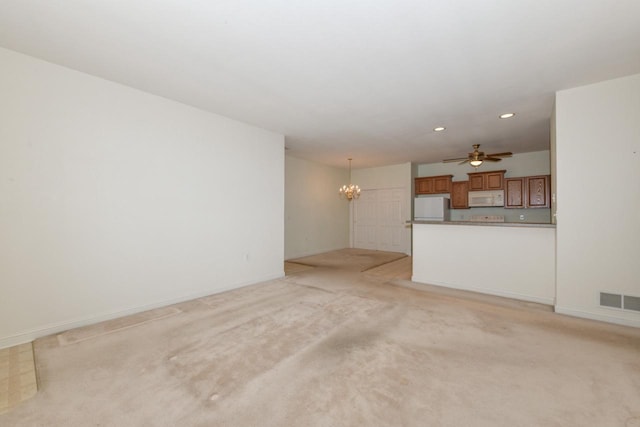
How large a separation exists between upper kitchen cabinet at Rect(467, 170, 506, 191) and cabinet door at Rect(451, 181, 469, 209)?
0.52ft

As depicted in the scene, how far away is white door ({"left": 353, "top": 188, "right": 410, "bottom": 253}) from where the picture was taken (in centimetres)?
840

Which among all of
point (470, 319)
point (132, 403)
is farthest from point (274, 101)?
point (470, 319)

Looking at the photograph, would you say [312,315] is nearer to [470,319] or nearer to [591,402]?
[470,319]

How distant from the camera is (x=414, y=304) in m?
3.73

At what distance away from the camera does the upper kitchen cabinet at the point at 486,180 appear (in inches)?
273

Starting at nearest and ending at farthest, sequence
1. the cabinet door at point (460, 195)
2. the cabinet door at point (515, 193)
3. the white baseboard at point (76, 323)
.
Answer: the white baseboard at point (76, 323) < the cabinet door at point (515, 193) < the cabinet door at point (460, 195)

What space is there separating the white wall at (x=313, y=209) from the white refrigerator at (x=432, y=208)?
2445mm

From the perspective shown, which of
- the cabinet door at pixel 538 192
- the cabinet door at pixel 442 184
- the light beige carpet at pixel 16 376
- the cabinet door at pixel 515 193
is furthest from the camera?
the cabinet door at pixel 442 184

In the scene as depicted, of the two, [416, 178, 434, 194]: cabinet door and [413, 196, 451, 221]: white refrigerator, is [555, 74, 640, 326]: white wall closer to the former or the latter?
[413, 196, 451, 221]: white refrigerator

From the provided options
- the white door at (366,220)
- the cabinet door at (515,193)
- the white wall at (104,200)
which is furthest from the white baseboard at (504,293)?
the white door at (366,220)

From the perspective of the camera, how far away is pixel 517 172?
6.98 meters

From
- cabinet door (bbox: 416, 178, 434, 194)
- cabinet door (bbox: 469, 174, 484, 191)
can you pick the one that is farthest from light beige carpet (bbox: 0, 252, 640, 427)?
cabinet door (bbox: 416, 178, 434, 194)

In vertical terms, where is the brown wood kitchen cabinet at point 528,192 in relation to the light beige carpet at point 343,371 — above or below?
above

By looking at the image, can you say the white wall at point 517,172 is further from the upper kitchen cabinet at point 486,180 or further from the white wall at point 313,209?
the white wall at point 313,209
